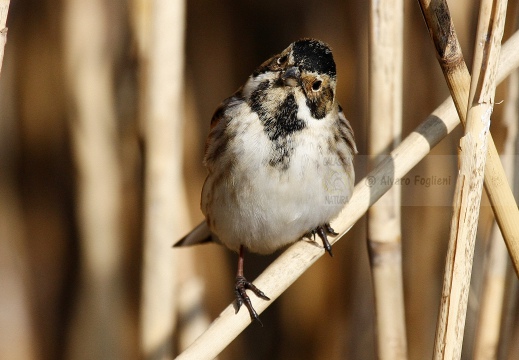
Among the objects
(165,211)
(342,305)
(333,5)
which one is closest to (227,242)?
(165,211)

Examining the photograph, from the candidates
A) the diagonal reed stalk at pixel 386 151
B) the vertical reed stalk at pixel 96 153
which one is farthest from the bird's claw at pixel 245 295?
the vertical reed stalk at pixel 96 153

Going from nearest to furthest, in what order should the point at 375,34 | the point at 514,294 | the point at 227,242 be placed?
the point at 375,34
the point at 227,242
the point at 514,294

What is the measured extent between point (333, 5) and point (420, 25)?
1.05 feet

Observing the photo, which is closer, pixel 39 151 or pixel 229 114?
pixel 229 114

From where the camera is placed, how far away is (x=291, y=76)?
1.69 m

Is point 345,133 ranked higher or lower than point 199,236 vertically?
higher

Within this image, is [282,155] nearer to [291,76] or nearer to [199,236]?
[291,76]

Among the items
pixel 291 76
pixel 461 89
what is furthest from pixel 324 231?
pixel 461 89

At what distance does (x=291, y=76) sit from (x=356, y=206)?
37 centimetres

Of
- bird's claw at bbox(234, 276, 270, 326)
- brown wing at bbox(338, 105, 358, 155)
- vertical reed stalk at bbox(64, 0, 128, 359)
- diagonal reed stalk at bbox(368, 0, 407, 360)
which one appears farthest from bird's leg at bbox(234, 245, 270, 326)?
vertical reed stalk at bbox(64, 0, 128, 359)

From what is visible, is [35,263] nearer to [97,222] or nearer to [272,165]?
[97,222]

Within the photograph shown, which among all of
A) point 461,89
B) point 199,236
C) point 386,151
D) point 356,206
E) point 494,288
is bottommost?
point 494,288

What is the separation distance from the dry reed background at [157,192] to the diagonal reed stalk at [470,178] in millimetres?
718

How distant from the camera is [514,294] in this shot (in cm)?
221
